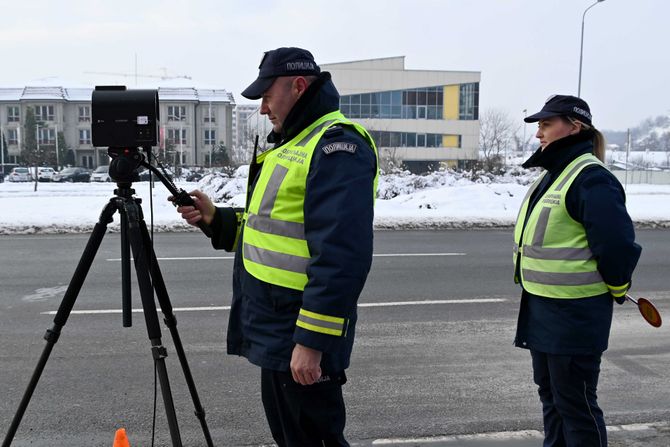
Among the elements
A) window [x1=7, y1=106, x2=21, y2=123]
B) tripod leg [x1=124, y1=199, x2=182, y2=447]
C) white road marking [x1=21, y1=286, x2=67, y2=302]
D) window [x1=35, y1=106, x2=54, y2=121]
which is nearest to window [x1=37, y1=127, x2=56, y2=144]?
window [x1=35, y1=106, x2=54, y2=121]

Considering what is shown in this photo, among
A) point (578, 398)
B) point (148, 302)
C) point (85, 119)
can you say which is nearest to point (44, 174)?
point (85, 119)

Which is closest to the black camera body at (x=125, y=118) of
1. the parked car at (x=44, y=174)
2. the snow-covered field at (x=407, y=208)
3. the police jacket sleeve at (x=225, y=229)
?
the police jacket sleeve at (x=225, y=229)

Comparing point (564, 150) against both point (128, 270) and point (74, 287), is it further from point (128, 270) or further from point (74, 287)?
point (74, 287)

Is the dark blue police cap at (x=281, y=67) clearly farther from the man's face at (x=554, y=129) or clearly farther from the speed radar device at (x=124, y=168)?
the man's face at (x=554, y=129)

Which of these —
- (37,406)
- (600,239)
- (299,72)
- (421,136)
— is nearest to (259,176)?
(299,72)

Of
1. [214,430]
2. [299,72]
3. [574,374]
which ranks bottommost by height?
[214,430]

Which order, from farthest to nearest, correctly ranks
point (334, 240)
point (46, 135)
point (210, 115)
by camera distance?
point (210, 115) → point (46, 135) → point (334, 240)

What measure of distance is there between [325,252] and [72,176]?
5053 cm

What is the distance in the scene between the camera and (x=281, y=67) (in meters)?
2.32

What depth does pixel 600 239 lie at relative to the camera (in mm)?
2756

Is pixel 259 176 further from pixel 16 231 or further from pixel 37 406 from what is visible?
pixel 16 231

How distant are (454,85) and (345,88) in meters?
11.5

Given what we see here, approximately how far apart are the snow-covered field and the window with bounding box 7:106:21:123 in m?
62.3

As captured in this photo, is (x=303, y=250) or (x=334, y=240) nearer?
(x=334, y=240)
